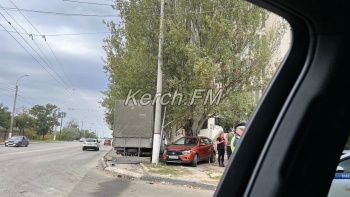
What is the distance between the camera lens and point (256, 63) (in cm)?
1866

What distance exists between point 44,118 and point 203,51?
80.8 meters

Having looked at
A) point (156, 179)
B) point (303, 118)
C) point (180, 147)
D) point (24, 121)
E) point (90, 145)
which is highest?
point (24, 121)

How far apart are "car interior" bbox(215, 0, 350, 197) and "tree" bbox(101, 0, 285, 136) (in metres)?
14.9

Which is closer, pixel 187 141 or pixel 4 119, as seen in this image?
pixel 187 141

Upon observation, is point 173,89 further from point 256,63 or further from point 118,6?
point 118,6

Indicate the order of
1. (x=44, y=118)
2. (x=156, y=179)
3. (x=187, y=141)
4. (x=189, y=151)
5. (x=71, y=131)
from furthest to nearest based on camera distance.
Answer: (x=71, y=131), (x=44, y=118), (x=187, y=141), (x=189, y=151), (x=156, y=179)

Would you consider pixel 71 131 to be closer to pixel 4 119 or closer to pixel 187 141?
pixel 4 119

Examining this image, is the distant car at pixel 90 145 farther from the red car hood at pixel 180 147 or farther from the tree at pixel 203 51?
the red car hood at pixel 180 147

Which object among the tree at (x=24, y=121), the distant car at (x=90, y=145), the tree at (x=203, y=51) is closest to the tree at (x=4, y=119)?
the tree at (x=24, y=121)

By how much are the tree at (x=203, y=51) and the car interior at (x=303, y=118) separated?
14.9 metres

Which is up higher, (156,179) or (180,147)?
(180,147)

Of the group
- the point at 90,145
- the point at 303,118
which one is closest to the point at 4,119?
the point at 90,145

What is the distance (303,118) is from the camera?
1.48 m

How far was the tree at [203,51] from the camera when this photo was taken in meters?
17.9
